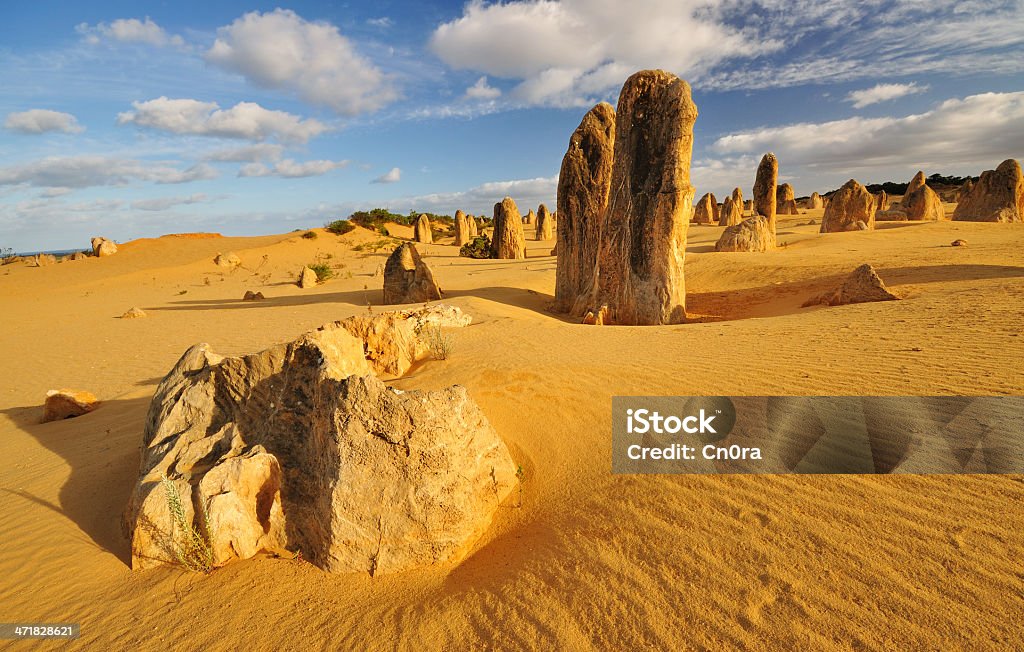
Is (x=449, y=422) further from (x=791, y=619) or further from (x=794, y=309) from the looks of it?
(x=794, y=309)

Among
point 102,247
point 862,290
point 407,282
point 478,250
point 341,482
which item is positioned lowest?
point 341,482

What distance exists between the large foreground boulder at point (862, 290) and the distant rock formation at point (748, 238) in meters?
9.43

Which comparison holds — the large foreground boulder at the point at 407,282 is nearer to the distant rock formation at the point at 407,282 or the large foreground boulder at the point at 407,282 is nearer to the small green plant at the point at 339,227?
the distant rock formation at the point at 407,282

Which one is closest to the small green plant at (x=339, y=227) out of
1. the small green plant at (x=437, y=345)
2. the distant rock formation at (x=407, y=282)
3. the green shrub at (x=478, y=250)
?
the green shrub at (x=478, y=250)

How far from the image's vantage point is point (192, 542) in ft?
8.59

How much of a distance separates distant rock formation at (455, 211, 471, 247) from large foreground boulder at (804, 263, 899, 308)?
25.7 m

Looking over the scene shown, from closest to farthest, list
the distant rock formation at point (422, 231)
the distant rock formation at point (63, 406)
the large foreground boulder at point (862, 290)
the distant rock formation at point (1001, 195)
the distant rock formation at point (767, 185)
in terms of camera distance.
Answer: the distant rock formation at point (63, 406), the large foreground boulder at point (862, 290), the distant rock formation at point (1001, 195), the distant rock formation at point (767, 185), the distant rock formation at point (422, 231)

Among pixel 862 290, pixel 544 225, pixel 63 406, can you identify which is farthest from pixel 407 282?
pixel 544 225

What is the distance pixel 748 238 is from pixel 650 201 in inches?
415

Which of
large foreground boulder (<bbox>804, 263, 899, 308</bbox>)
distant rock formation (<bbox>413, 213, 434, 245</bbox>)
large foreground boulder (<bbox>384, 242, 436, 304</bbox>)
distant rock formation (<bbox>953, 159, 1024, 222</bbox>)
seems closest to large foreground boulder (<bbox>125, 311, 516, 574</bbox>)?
large foreground boulder (<bbox>804, 263, 899, 308</bbox>)

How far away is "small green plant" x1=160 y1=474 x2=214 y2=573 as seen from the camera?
260 centimetres

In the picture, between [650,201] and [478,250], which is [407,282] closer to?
[650,201]

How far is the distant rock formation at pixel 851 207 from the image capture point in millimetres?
21172

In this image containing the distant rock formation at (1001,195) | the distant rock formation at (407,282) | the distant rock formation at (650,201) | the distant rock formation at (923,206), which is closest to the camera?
the distant rock formation at (650,201)
